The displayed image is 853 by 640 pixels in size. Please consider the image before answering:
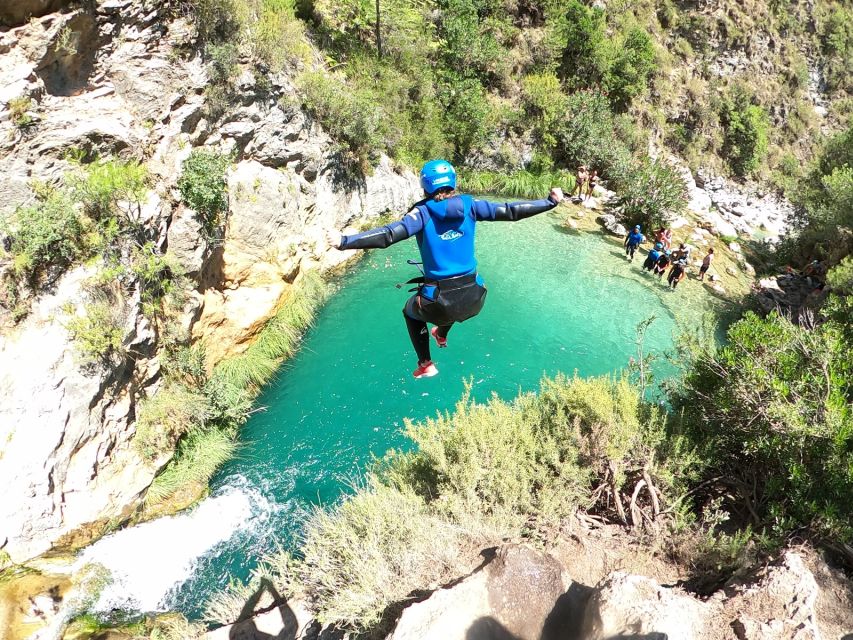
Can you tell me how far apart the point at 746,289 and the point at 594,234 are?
216 inches

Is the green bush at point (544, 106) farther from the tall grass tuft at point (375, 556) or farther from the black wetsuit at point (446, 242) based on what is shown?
the tall grass tuft at point (375, 556)

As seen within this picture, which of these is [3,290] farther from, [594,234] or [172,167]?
[594,234]

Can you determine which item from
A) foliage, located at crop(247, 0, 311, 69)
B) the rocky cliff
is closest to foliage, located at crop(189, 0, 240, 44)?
the rocky cliff

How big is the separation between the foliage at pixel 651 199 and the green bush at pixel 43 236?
695 inches

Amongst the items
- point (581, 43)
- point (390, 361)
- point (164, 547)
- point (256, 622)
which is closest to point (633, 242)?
point (390, 361)

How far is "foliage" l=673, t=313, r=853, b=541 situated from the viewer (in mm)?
4348

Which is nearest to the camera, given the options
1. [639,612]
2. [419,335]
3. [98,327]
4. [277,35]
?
[639,612]

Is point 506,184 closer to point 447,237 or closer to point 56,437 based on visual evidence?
point 447,237

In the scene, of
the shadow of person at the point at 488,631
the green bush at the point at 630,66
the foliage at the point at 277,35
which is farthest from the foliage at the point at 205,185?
the green bush at the point at 630,66

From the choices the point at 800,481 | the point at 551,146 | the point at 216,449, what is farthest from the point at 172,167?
the point at 551,146

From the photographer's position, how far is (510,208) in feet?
14.0

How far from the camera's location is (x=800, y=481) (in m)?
4.52

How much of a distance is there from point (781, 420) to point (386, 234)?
442 centimetres

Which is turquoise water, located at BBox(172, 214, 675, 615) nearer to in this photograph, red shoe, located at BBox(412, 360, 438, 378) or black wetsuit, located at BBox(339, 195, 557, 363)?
red shoe, located at BBox(412, 360, 438, 378)
